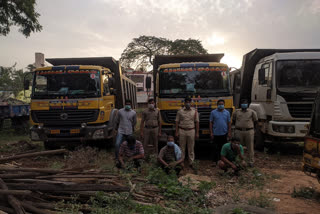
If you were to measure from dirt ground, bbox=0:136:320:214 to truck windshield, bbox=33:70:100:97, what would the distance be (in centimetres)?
173

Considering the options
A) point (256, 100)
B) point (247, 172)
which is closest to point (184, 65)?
point (256, 100)

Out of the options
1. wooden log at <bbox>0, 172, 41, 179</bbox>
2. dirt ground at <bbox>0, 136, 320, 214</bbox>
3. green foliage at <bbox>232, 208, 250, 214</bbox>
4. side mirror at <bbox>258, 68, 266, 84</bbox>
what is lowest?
dirt ground at <bbox>0, 136, 320, 214</bbox>

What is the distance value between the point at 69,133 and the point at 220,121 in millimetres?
4024

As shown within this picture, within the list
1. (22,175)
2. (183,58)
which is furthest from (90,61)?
(22,175)

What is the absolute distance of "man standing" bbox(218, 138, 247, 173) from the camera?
557 cm

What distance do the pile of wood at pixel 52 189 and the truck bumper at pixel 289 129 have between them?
13.5ft

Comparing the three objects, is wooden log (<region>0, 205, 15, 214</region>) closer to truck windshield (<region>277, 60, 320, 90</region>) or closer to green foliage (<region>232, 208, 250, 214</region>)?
green foliage (<region>232, 208, 250, 214</region>)

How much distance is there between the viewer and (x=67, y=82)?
7430 millimetres

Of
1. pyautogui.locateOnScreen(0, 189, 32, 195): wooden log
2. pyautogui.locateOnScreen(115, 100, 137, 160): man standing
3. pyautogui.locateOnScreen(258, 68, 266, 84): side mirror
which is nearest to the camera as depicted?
pyautogui.locateOnScreen(0, 189, 32, 195): wooden log

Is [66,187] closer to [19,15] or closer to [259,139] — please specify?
[259,139]

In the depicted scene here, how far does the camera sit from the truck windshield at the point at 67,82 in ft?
24.2

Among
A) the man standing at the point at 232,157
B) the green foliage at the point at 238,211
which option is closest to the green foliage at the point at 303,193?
the man standing at the point at 232,157

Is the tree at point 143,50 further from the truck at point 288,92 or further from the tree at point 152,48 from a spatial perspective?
the truck at point 288,92

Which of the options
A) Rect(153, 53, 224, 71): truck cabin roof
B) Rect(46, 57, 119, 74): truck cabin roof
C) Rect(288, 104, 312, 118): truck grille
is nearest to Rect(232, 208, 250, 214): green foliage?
Rect(288, 104, 312, 118): truck grille
